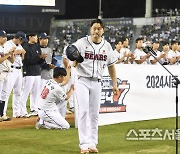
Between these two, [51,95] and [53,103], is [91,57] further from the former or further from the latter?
[53,103]

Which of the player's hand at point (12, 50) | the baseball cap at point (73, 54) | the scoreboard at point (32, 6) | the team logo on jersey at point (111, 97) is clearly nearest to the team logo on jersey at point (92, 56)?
the baseball cap at point (73, 54)

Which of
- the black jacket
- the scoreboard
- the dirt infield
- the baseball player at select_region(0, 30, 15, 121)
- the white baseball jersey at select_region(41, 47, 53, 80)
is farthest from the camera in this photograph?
the scoreboard

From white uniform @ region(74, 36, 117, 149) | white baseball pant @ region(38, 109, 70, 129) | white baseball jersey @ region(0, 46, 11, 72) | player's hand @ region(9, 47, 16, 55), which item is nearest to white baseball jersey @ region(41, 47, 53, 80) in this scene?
white baseball jersey @ region(0, 46, 11, 72)

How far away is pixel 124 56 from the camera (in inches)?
518

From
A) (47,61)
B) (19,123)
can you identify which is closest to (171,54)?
(47,61)

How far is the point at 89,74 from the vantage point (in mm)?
7684

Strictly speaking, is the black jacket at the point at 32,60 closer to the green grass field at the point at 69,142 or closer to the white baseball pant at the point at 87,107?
the green grass field at the point at 69,142

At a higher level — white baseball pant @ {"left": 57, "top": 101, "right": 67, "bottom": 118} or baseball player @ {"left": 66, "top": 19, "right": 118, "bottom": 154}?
baseball player @ {"left": 66, "top": 19, "right": 118, "bottom": 154}

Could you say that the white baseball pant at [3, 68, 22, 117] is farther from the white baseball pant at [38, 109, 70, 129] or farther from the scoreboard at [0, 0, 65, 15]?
the scoreboard at [0, 0, 65, 15]

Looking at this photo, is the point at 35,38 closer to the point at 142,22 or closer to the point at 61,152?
the point at 61,152

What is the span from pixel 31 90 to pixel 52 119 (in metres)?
2.34

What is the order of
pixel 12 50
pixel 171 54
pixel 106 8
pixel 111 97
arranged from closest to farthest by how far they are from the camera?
pixel 12 50 → pixel 111 97 → pixel 171 54 → pixel 106 8

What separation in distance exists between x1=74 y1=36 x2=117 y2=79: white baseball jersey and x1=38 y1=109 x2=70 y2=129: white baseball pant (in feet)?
8.47

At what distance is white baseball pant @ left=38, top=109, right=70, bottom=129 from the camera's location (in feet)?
33.4
